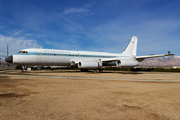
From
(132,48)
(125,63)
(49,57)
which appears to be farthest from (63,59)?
(132,48)

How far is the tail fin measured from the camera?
37.7 metres

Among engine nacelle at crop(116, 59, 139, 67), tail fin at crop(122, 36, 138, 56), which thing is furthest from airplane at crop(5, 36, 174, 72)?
tail fin at crop(122, 36, 138, 56)

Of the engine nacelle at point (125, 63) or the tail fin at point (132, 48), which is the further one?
the tail fin at point (132, 48)

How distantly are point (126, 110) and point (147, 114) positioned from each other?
2.50ft

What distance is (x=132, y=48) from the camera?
1508 inches

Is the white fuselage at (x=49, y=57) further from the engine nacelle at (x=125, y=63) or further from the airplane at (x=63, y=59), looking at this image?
the engine nacelle at (x=125, y=63)

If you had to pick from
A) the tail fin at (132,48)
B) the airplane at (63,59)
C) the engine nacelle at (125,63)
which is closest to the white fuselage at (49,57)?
the airplane at (63,59)

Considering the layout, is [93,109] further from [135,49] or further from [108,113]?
[135,49]

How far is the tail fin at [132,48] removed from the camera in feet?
124

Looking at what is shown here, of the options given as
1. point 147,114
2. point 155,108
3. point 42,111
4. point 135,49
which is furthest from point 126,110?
point 135,49

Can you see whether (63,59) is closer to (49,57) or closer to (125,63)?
(49,57)

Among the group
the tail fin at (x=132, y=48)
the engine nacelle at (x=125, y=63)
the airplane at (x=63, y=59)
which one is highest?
the tail fin at (x=132, y=48)

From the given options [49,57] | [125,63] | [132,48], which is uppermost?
[132,48]

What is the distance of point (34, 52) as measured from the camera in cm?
2538
